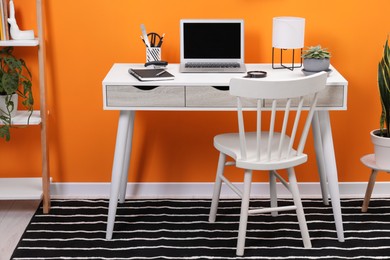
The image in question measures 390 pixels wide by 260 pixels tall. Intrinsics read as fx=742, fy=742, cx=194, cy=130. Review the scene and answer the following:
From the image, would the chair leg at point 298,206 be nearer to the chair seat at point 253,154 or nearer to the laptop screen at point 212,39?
the chair seat at point 253,154

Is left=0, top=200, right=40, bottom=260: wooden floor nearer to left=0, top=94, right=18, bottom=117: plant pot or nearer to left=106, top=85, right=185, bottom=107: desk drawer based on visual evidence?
left=0, top=94, right=18, bottom=117: plant pot

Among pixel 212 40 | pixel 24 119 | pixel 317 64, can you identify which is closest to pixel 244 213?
pixel 317 64

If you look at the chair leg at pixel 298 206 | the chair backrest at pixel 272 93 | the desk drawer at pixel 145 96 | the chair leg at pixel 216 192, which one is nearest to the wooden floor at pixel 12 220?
the desk drawer at pixel 145 96

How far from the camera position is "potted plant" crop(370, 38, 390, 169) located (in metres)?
3.33

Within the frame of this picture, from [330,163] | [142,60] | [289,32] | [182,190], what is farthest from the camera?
[182,190]

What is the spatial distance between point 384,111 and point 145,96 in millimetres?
1112

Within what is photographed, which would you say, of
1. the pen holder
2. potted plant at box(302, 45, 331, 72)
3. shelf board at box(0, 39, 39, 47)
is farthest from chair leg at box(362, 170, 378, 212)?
shelf board at box(0, 39, 39, 47)

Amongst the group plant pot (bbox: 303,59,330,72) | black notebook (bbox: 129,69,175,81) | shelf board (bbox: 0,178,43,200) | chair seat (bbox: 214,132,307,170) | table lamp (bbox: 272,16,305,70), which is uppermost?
table lamp (bbox: 272,16,305,70)

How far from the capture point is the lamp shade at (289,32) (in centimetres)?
328

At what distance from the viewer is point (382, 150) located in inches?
133

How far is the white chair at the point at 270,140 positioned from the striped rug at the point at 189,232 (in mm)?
123

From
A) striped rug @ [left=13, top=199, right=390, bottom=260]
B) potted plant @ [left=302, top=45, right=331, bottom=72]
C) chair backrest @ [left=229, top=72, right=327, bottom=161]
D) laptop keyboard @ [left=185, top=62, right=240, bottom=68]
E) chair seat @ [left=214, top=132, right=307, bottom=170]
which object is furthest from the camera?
laptop keyboard @ [left=185, top=62, right=240, bottom=68]

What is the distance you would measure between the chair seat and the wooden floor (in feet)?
3.25

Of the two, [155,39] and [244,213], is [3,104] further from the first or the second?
[244,213]
